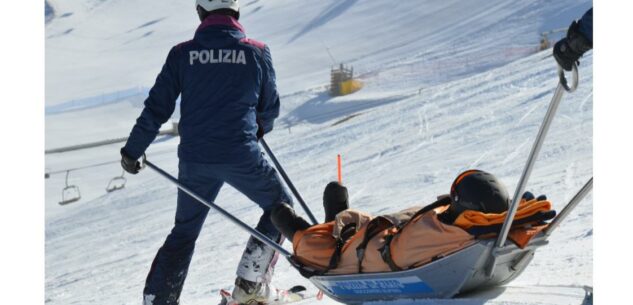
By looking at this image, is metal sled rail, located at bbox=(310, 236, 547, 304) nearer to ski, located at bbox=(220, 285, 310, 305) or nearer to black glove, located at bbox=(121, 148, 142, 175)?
ski, located at bbox=(220, 285, 310, 305)

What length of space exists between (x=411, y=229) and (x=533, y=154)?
601 mm

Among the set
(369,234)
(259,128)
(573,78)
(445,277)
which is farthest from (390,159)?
(573,78)

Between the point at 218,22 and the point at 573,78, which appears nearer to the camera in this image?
the point at 573,78

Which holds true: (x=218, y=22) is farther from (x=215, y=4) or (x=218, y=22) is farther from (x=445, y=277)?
(x=445, y=277)

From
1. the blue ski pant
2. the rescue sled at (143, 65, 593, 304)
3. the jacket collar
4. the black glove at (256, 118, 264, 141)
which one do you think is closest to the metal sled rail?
the rescue sled at (143, 65, 593, 304)

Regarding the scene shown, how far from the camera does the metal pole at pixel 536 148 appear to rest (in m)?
2.81

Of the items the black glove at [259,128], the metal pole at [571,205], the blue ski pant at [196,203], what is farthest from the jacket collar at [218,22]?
the metal pole at [571,205]

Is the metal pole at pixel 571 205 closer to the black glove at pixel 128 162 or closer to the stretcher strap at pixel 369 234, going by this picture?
the stretcher strap at pixel 369 234

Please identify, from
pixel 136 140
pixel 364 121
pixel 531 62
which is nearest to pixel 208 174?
pixel 136 140

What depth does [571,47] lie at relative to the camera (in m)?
2.71

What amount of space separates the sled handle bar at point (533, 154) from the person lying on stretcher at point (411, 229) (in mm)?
64

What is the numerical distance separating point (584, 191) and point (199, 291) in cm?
380

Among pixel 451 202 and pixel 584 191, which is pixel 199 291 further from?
pixel 584 191

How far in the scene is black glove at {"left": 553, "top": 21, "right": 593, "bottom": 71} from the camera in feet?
8.78
